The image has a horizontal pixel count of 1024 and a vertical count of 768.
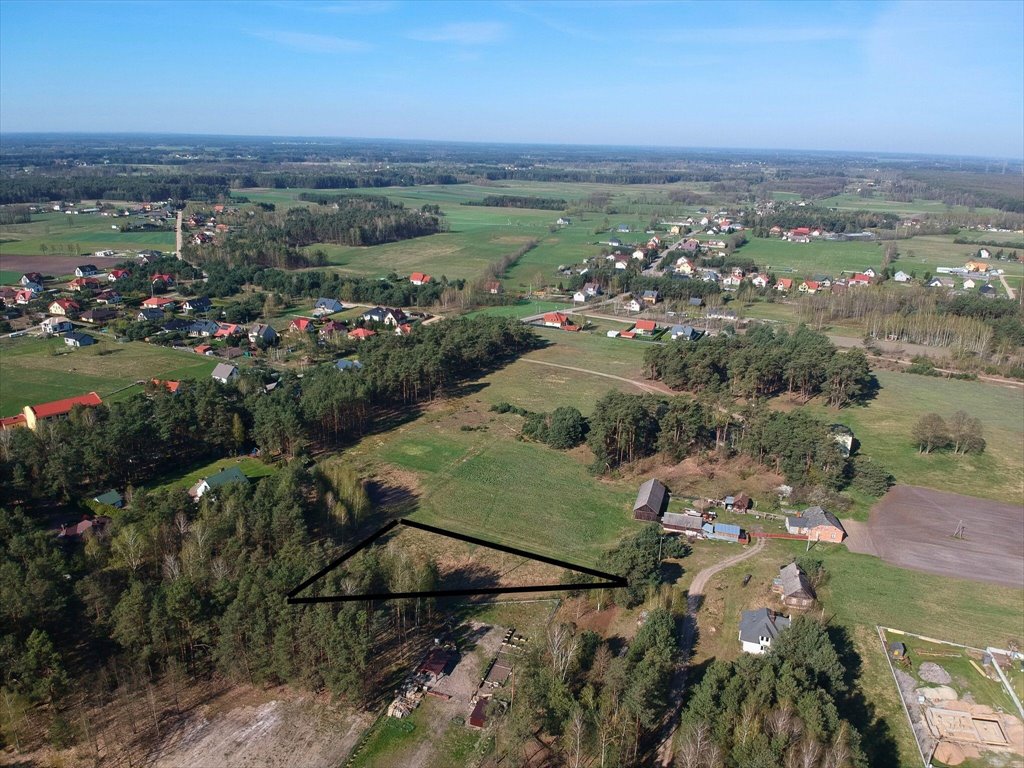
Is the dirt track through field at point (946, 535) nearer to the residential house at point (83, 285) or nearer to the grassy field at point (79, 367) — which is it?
the grassy field at point (79, 367)

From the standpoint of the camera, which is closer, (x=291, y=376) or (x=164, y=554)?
(x=164, y=554)

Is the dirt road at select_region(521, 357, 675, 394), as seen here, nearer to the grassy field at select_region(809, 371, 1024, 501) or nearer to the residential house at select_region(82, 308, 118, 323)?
the grassy field at select_region(809, 371, 1024, 501)

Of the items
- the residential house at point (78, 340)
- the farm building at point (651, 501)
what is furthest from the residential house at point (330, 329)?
the farm building at point (651, 501)

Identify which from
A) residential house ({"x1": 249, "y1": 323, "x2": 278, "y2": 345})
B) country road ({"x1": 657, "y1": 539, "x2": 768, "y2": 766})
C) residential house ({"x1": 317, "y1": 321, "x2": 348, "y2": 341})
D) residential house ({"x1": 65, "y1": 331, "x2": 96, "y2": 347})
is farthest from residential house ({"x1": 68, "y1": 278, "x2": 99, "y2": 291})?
country road ({"x1": 657, "y1": 539, "x2": 768, "y2": 766})

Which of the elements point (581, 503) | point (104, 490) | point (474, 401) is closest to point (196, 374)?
point (104, 490)

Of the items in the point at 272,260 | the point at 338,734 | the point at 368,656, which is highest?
the point at 272,260

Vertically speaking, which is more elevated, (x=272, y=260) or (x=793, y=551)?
(x=272, y=260)

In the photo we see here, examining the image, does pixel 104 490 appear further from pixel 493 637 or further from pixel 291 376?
pixel 493 637
